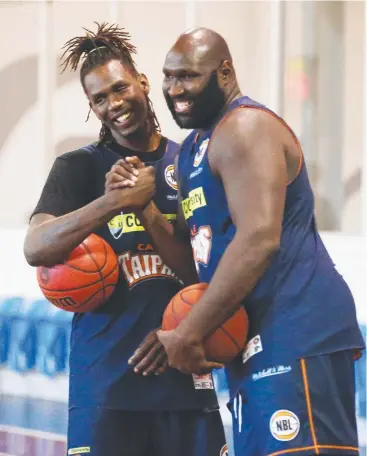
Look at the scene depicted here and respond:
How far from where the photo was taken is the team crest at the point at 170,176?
11.1 feet

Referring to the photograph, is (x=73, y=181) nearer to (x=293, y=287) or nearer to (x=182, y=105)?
(x=182, y=105)

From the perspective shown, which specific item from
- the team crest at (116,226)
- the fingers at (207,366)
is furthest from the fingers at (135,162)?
the fingers at (207,366)

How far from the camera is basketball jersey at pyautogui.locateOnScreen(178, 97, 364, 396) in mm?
2652

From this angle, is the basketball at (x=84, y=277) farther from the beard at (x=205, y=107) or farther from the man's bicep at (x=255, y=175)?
the man's bicep at (x=255, y=175)

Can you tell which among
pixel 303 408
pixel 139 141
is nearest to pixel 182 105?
pixel 139 141

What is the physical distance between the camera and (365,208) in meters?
5.84

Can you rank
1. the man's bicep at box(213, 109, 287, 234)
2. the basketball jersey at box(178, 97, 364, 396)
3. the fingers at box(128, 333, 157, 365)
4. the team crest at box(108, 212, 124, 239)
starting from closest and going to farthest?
the man's bicep at box(213, 109, 287, 234) → the basketball jersey at box(178, 97, 364, 396) → the fingers at box(128, 333, 157, 365) → the team crest at box(108, 212, 124, 239)

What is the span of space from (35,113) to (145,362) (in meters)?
6.04

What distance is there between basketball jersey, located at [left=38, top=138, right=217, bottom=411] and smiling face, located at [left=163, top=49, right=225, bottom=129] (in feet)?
1.91

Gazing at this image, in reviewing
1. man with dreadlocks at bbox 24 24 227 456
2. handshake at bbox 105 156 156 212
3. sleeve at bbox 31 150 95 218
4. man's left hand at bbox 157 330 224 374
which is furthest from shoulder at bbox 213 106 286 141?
sleeve at bbox 31 150 95 218

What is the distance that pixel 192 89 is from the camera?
2.78 meters

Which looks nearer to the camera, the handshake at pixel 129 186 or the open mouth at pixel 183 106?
the open mouth at pixel 183 106

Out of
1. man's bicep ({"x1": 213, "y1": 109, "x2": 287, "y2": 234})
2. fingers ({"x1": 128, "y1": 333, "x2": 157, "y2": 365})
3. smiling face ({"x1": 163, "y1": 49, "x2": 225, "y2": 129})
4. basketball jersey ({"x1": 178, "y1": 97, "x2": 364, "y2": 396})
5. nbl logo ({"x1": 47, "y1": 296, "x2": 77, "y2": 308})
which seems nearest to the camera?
man's bicep ({"x1": 213, "y1": 109, "x2": 287, "y2": 234})

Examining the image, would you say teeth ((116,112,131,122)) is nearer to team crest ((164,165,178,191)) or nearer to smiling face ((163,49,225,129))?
team crest ((164,165,178,191))
